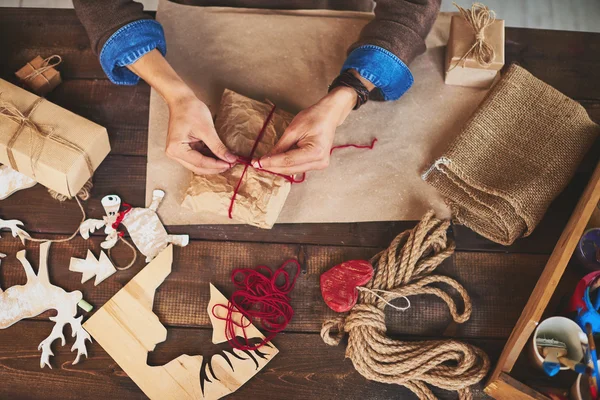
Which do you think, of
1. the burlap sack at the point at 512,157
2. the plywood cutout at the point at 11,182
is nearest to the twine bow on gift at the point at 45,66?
the plywood cutout at the point at 11,182

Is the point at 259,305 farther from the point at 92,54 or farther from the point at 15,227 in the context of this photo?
the point at 92,54

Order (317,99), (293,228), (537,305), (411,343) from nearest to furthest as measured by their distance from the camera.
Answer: (537,305)
(411,343)
(293,228)
(317,99)

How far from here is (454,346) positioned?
1.07 metres

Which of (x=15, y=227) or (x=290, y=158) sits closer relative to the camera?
(x=290, y=158)

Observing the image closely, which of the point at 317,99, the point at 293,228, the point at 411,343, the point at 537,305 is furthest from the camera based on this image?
the point at 317,99

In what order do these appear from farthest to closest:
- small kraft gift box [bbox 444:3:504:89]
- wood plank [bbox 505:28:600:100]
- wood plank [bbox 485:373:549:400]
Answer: wood plank [bbox 505:28:600:100], small kraft gift box [bbox 444:3:504:89], wood plank [bbox 485:373:549:400]

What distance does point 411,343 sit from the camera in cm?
110

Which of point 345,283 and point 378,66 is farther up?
point 378,66

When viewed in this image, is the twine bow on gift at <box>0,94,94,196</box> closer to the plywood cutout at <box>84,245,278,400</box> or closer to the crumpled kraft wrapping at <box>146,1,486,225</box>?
the crumpled kraft wrapping at <box>146,1,486,225</box>

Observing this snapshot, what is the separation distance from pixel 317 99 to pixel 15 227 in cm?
75

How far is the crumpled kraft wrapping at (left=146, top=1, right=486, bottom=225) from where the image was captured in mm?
1217

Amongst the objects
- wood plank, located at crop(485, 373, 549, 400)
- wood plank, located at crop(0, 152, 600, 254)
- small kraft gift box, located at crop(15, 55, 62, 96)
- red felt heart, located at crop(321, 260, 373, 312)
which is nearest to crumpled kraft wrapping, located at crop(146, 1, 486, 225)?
wood plank, located at crop(0, 152, 600, 254)

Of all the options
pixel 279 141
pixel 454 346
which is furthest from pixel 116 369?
pixel 454 346

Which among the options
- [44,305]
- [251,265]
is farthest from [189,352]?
[44,305]
